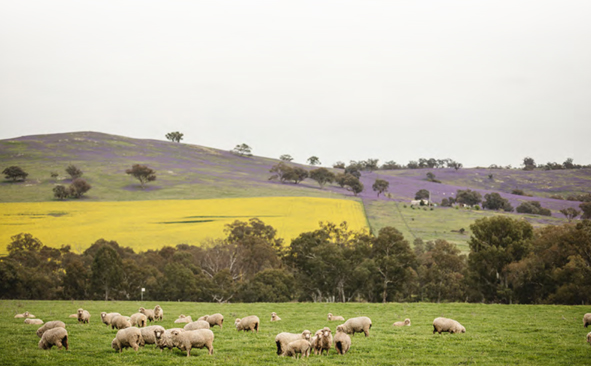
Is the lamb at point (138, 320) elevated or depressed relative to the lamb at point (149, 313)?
elevated

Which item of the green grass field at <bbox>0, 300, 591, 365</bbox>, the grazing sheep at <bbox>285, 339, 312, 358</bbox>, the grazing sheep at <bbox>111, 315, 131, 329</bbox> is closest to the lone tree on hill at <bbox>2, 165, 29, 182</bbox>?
the green grass field at <bbox>0, 300, 591, 365</bbox>

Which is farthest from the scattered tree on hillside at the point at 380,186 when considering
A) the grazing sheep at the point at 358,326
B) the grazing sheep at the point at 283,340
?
the grazing sheep at the point at 283,340

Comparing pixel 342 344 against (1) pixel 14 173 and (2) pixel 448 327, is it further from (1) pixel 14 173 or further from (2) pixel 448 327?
(1) pixel 14 173

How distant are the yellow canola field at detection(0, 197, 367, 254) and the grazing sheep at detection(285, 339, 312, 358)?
6672cm

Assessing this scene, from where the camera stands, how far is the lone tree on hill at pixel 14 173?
404 ft

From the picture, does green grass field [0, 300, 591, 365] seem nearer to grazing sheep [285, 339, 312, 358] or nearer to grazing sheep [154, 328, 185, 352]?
grazing sheep [154, 328, 185, 352]

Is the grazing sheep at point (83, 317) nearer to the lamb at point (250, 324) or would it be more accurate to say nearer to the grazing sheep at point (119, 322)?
the grazing sheep at point (119, 322)

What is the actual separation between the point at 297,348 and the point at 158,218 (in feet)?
289

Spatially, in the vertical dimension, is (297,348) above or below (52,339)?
above

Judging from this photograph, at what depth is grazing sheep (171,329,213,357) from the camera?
1641 cm

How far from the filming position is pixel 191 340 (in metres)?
16.6

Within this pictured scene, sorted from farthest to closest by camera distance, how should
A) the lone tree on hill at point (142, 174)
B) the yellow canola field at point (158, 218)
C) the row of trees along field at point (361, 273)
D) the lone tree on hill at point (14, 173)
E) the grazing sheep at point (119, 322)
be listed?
the lone tree on hill at point (142, 174)
the lone tree on hill at point (14, 173)
the yellow canola field at point (158, 218)
the row of trees along field at point (361, 273)
the grazing sheep at point (119, 322)

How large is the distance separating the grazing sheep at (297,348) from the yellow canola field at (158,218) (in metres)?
66.7

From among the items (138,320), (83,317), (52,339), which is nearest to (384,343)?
(138,320)
